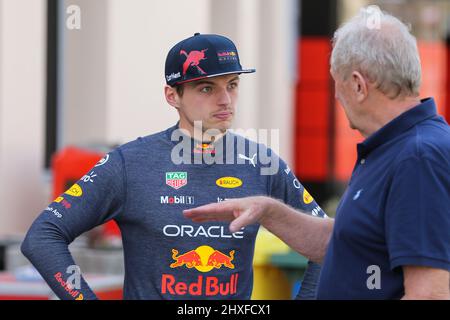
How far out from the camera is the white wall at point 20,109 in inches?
264

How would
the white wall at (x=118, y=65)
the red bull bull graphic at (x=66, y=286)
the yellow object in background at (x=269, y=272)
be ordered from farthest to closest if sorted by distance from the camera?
the white wall at (x=118, y=65) → the yellow object in background at (x=269, y=272) → the red bull bull graphic at (x=66, y=286)

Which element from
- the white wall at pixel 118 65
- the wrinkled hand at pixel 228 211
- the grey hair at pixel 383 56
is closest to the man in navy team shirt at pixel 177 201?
the wrinkled hand at pixel 228 211

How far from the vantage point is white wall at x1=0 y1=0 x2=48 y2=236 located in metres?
6.70

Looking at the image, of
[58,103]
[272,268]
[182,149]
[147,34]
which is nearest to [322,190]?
[58,103]

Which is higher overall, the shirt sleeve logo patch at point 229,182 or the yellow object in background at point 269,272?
the shirt sleeve logo patch at point 229,182

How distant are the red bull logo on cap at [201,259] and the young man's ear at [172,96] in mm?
467

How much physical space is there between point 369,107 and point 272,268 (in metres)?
2.87

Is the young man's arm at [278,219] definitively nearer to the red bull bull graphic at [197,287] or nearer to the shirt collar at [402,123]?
the red bull bull graphic at [197,287]

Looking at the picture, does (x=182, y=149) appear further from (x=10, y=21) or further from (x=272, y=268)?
(x=10, y=21)

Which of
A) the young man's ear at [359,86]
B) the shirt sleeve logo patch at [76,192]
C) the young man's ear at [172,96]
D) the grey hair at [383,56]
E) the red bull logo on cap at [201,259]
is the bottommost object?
the red bull logo on cap at [201,259]

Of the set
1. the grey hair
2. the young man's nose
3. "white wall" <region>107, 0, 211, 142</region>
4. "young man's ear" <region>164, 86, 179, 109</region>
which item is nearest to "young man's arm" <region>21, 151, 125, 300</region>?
"young man's ear" <region>164, 86, 179, 109</region>

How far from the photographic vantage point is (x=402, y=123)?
254cm
